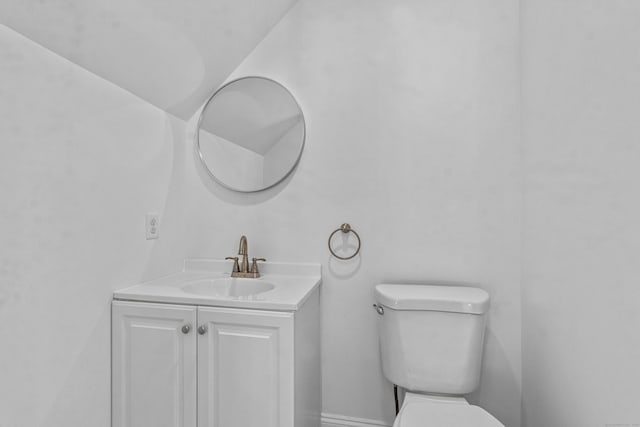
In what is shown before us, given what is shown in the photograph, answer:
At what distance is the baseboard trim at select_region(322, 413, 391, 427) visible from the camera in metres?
1.51

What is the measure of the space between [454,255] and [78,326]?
4.76 feet

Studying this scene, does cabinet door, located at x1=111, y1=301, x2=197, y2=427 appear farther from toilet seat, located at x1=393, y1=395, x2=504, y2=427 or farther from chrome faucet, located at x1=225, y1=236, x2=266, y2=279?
toilet seat, located at x1=393, y1=395, x2=504, y2=427

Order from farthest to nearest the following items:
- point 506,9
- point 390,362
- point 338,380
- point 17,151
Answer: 1. point 338,380
2. point 506,9
3. point 390,362
4. point 17,151

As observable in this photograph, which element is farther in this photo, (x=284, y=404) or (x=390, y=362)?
(x=390, y=362)

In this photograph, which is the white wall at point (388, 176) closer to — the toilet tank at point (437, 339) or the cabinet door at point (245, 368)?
the toilet tank at point (437, 339)

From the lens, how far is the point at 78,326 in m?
1.09

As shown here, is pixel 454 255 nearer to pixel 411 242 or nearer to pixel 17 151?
pixel 411 242

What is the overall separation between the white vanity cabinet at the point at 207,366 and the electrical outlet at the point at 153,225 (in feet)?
1.06

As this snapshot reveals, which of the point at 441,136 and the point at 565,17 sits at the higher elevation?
the point at 565,17

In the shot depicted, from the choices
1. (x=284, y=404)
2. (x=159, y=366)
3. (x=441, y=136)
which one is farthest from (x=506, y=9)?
(x=159, y=366)

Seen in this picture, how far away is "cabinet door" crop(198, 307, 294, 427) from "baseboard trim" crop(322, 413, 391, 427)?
1.81 feet

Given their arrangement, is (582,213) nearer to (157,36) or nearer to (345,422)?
(345,422)

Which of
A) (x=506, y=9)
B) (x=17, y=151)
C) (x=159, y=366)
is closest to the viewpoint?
(x=17, y=151)

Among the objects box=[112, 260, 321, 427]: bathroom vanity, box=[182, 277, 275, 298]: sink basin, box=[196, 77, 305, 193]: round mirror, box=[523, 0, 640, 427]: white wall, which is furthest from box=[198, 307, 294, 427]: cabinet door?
box=[523, 0, 640, 427]: white wall
